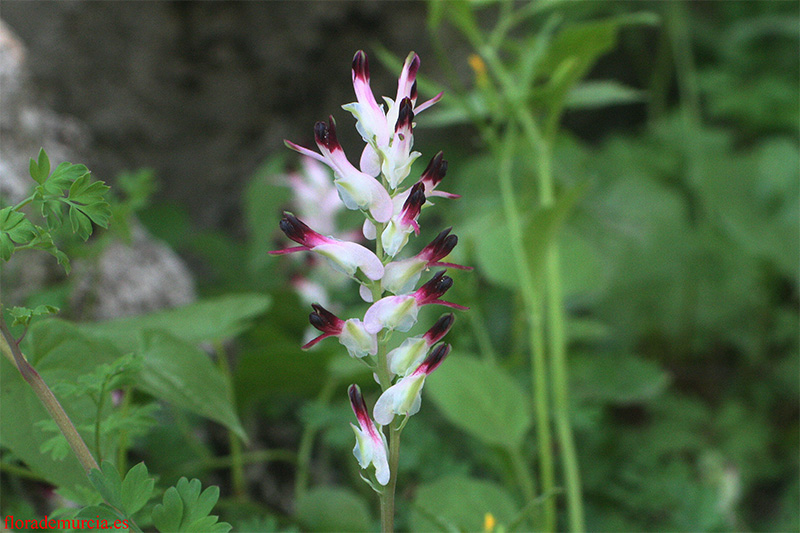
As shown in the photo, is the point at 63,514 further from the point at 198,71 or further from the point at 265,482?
the point at 198,71

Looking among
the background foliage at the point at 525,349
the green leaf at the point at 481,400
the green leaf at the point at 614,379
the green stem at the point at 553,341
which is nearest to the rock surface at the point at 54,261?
the background foliage at the point at 525,349

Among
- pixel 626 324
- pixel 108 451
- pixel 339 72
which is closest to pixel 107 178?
pixel 339 72

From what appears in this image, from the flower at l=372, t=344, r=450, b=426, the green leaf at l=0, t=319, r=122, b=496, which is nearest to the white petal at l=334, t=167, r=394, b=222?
the flower at l=372, t=344, r=450, b=426

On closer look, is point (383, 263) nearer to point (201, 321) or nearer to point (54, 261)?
point (201, 321)

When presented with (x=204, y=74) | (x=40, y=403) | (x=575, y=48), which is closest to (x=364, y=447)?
(x=40, y=403)

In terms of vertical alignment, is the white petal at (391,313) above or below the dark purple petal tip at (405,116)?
below

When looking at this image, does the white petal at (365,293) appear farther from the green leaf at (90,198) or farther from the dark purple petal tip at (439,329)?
the green leaf at (90,198)

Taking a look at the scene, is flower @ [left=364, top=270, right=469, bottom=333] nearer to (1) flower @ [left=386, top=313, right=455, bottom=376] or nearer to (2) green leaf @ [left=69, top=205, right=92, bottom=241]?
(1) flower @ [left=386, top=313, right=455, bottom=376]
